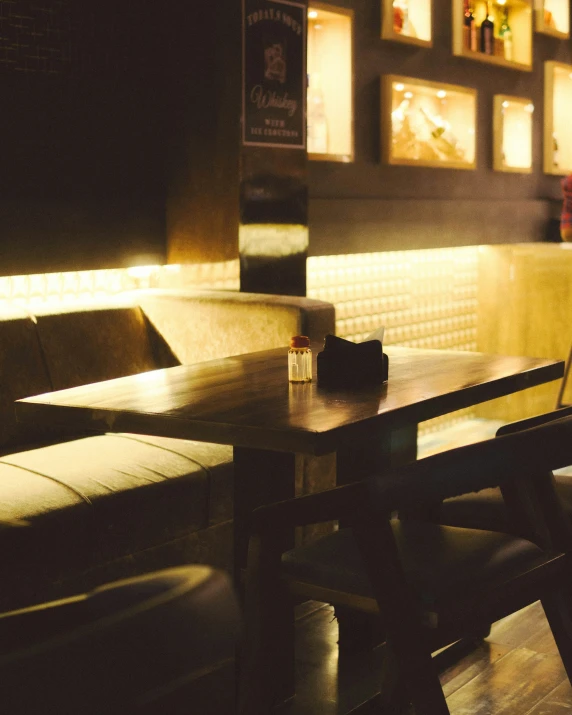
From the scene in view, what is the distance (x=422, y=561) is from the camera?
6.37 feet

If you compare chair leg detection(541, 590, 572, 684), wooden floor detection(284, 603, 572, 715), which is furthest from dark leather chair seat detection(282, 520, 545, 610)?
wooden floor detection(284, 603, 572, 715)

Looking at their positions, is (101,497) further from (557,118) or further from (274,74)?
(557,118)

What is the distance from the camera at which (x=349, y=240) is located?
5.01m

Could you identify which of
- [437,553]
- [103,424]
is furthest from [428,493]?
[103,424]

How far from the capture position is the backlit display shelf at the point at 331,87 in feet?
16.0

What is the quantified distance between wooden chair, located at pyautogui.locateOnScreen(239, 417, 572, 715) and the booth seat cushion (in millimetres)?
823

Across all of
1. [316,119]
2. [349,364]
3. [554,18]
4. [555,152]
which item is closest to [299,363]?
[349,364]

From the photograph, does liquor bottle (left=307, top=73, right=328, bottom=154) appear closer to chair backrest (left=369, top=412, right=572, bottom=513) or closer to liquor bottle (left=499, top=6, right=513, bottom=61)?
liquor bottle (left=499, top=6, right=513, bottom=61)

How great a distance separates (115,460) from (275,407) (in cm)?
103

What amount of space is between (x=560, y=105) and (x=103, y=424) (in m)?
5.72

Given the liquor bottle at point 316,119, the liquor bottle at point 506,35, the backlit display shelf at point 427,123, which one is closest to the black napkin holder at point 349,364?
the liquor bottle at point 316,119

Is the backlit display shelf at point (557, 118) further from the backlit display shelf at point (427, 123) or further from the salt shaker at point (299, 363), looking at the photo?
the salt shaker at point (299, 363)

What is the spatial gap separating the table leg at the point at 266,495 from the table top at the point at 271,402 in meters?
0.20

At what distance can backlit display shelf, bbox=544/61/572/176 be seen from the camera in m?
6.61
